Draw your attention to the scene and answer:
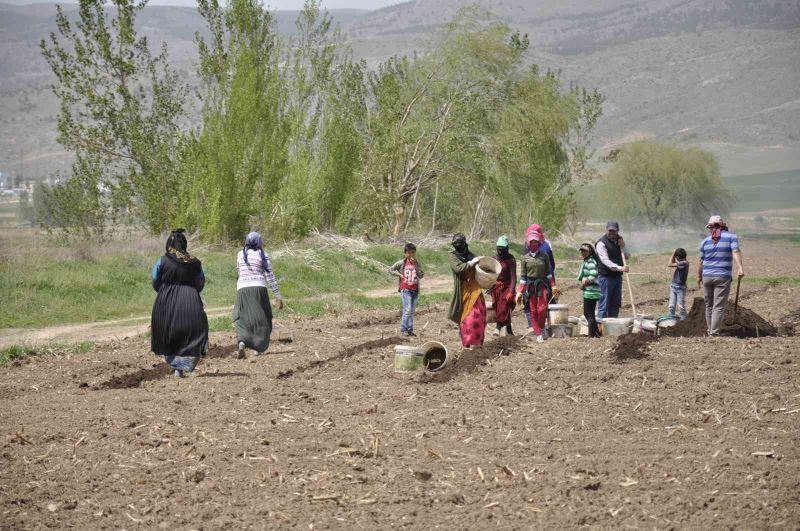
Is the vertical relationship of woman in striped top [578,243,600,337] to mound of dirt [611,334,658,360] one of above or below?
above

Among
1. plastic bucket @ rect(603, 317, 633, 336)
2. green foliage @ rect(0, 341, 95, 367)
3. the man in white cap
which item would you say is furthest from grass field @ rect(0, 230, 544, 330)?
the man in white cap

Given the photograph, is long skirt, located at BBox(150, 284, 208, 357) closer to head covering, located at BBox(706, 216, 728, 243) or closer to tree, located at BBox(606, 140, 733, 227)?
head covering, located at BBox(706, 216, 728, 243)

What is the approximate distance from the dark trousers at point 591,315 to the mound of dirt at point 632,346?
3.27 feet

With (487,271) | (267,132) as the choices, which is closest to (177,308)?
(487,271)

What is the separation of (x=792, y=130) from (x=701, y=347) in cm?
18606

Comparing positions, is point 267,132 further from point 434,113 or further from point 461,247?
point 461,247

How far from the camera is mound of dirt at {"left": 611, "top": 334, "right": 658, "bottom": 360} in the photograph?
11.6m

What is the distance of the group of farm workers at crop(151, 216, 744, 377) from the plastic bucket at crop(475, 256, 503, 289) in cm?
10

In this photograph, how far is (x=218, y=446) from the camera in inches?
326

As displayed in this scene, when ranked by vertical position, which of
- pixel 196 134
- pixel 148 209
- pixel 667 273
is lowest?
pixel 667 273

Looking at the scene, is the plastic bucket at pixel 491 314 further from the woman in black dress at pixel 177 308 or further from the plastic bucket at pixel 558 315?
the woman in black dress at pixel 177 308

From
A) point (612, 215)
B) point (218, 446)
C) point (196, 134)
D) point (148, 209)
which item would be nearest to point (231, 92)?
point (196, 134)

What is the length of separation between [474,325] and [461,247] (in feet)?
3.08

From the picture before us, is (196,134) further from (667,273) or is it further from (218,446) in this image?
(218,446)
